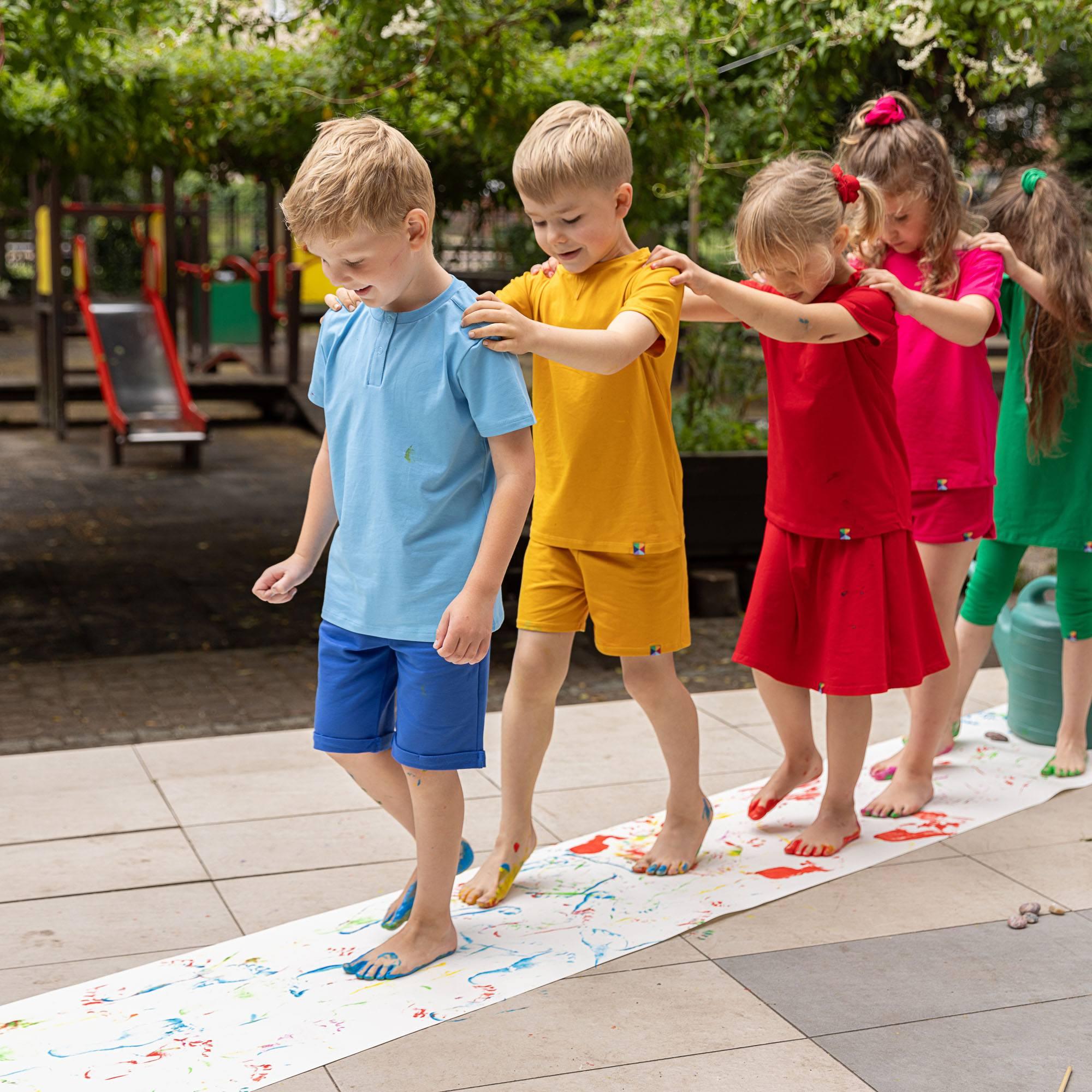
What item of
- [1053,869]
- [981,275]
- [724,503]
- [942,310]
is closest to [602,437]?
[942,310]

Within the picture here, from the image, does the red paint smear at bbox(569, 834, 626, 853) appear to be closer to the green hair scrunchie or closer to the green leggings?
the green leggings

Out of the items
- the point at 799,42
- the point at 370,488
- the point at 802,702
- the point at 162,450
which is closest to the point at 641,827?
the point at 802,702

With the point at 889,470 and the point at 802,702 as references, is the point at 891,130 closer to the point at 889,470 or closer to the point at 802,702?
the point at 889,470

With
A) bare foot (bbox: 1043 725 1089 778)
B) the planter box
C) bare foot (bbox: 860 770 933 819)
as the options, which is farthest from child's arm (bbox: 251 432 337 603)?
the planter box

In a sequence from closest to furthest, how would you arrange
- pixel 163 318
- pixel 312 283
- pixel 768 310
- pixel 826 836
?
pixel 768 310 < pixel 826 836 < pixel 163 318 < pixel 312 283

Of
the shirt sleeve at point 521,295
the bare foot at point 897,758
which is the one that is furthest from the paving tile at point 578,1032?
the shirt sleeve at point 521,295

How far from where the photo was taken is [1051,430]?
12.2 ft

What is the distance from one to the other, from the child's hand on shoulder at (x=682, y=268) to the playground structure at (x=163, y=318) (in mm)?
7845

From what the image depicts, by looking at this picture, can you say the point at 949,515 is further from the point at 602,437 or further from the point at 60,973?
the point at 60,973

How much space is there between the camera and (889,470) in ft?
10.3

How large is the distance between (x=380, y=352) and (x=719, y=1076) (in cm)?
135

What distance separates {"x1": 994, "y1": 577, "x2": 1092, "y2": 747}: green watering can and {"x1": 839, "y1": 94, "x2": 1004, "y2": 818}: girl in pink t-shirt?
0.39 m

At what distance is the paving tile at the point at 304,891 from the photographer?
2912mm

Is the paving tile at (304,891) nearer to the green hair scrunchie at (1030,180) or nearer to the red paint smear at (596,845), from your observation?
the red paint smear at (596,845)
